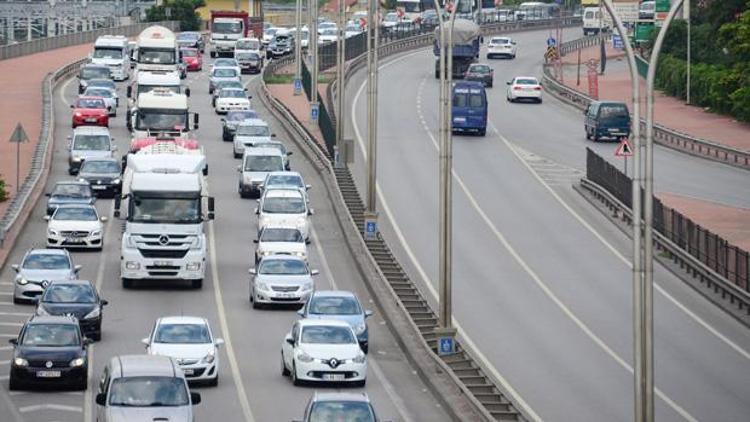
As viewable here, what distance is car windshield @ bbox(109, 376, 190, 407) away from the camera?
33.2 meters

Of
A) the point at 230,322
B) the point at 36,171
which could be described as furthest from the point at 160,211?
the point at 36,171

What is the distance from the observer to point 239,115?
83.1m

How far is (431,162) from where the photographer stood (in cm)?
7769

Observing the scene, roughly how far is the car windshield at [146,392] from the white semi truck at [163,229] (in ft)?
57.9

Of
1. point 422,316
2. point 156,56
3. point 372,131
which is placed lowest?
point 422,316

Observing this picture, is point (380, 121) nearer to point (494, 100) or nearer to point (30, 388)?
point (494, 100)

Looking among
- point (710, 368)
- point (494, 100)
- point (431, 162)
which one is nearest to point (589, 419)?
point (710, 368)

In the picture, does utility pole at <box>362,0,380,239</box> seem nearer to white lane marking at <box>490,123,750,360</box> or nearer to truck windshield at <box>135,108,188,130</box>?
white lane marking at <box>490,123,750,360</box>

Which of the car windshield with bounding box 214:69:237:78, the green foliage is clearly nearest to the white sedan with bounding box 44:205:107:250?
the car windshield with bounding box 214:69:237:78

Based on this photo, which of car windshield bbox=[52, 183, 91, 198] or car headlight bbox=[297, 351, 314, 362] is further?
car windshield bbox=[52, 183, 91, 198]

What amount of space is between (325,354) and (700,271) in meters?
18.9

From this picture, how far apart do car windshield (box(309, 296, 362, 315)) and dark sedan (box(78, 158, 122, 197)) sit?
22.9 m

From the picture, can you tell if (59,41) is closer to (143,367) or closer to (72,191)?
(72,191)

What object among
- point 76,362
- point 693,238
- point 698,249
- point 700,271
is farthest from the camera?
point 693,238
